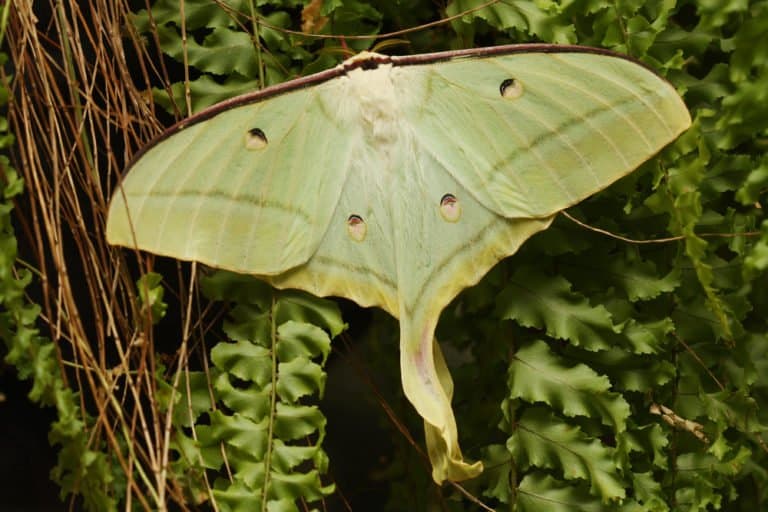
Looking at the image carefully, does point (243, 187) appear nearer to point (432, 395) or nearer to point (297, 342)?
point (297, 342)

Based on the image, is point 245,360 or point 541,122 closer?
point 541,122

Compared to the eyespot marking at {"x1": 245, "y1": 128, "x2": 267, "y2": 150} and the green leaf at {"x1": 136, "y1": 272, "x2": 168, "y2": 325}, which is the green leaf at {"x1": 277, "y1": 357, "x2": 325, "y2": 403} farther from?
the eyespot marking at {"x1": 245, "y1": 128, "x2": 267, "y2": 150}

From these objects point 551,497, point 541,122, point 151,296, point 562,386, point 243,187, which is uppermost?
point 541,122

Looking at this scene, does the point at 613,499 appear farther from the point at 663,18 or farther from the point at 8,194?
the point at 8,194

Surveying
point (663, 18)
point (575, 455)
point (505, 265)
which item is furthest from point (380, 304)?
point (663, 18)

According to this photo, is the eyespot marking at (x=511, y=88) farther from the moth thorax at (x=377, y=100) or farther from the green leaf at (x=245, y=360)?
the green leaf at (x=245, y=360)

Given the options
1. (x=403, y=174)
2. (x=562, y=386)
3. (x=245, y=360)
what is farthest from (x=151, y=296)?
(x=562, y=386)

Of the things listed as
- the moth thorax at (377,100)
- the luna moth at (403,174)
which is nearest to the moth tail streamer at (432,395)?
the luna moth at (403,174)
